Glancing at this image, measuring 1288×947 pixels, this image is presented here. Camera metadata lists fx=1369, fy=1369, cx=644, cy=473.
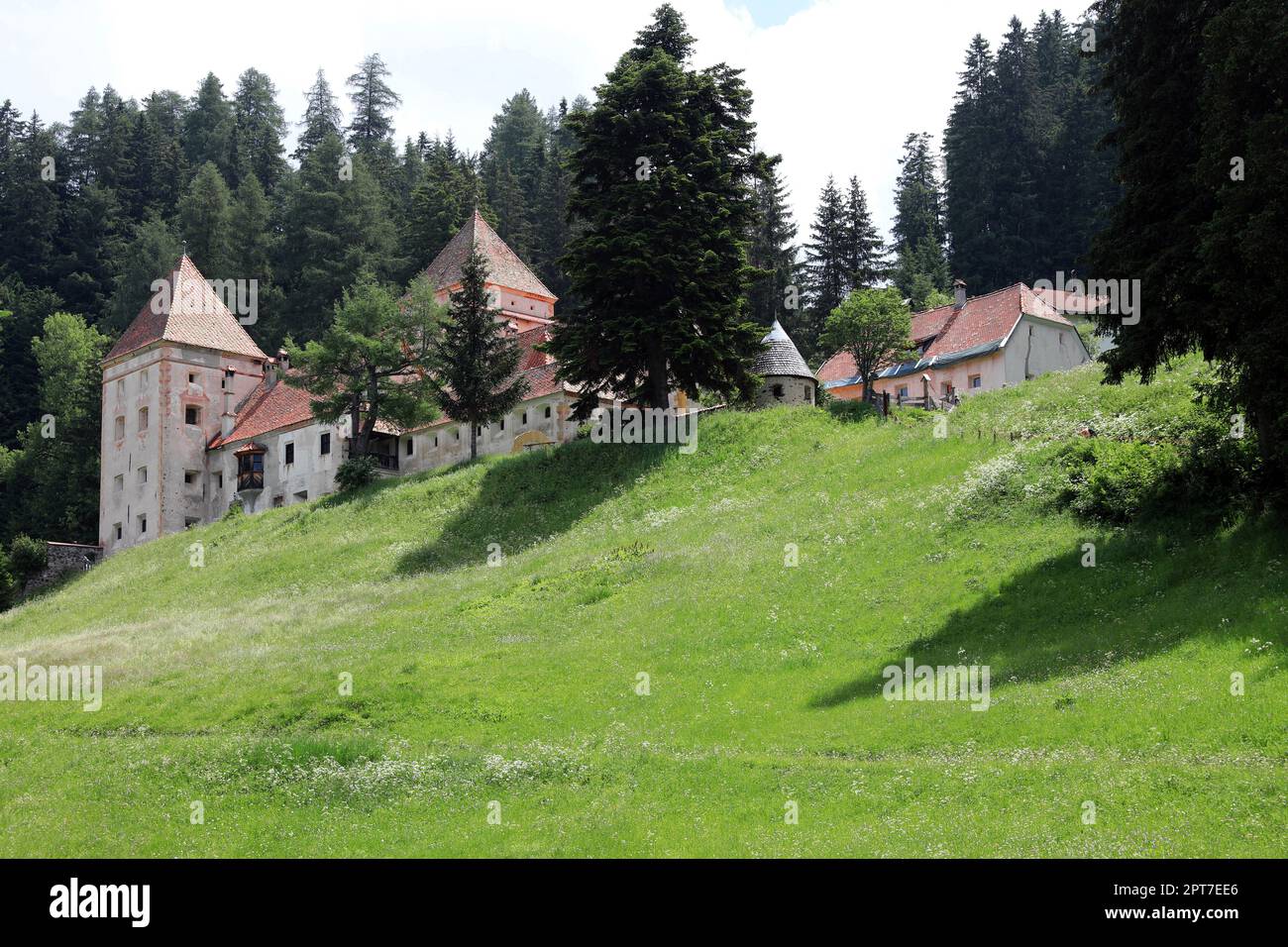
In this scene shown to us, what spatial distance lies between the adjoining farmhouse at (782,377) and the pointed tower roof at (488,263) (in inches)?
946

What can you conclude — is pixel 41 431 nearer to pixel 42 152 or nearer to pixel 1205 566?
pixel 42 152

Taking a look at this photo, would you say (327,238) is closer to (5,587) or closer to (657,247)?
(5,587)

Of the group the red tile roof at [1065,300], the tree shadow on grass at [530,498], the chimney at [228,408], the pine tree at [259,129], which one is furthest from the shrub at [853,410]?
the pine tree at [259,129]

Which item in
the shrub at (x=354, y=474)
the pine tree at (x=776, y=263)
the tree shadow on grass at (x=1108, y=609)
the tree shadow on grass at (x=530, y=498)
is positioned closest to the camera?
the tree shadow on grass at (x=1108, y=609)

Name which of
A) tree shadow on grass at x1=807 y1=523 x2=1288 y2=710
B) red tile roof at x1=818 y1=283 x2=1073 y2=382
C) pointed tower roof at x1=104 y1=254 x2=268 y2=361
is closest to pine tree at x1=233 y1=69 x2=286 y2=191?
pointed tower roof at x1=104 y1=254 x2=268 y2=361

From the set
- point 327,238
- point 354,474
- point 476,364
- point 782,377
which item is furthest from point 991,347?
point 327,238

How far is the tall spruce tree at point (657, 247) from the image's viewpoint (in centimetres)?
5178

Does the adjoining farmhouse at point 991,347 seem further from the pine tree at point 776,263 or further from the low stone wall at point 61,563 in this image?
the low stone wall at point 61,563

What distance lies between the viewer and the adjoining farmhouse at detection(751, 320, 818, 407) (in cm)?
5816

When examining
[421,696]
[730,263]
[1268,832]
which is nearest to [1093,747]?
[1268,832]

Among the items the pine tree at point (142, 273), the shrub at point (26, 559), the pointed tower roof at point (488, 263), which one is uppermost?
the pine tree at point (142, 273)

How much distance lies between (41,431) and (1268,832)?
291 ft

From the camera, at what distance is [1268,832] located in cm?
1589

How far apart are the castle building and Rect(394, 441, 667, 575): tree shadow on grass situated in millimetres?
11580
